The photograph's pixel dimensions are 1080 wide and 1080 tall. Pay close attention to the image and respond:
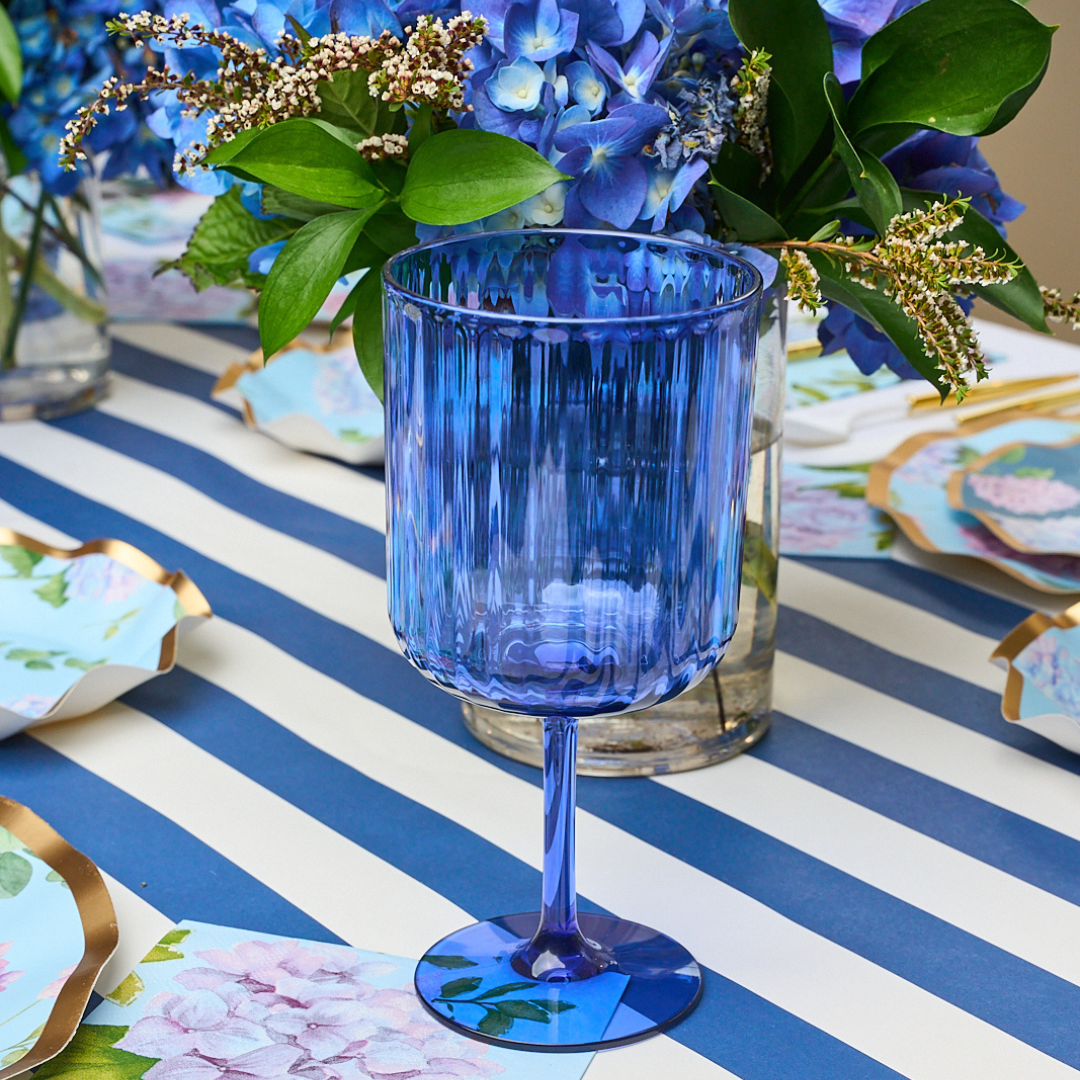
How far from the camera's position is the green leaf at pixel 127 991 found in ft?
1.61

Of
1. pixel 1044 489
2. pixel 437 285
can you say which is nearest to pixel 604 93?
pixel 437 285

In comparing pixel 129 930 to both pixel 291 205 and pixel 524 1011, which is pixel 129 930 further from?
pixel 291 205

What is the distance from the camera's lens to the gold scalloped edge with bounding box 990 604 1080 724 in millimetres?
649

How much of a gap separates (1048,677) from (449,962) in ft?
1.04

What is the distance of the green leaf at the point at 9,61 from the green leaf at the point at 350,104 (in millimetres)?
449

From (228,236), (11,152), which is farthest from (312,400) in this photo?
(228,236)

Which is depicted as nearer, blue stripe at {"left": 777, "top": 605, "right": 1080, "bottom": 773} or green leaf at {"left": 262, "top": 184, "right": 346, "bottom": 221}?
green leaf at {"left": 262, "top": 184, "right": 346, "bottom": 221}

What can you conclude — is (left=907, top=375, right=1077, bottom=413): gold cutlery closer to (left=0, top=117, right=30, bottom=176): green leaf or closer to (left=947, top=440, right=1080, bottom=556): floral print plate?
(left=947, top=440, right=1080, bottom=556): floral print plate

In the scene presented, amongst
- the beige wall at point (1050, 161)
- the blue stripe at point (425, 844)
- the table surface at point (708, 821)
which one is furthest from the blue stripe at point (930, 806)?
the beige wall at point (1050, 161)

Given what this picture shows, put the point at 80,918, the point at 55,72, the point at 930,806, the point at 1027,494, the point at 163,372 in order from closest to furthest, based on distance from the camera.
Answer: the point at 80,918 < the point at 930,806 < the point at 1027,494 < the point at 55,72 < the point at 163,372

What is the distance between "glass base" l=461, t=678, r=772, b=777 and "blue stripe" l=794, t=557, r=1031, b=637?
19cm

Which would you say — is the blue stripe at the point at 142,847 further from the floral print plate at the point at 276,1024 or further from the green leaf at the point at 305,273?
the green leaf at the point at 305,273

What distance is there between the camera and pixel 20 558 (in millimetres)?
771

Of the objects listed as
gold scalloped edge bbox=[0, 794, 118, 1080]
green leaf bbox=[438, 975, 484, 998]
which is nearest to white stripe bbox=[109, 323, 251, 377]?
gold scalloped edge bbox=[0, 794, 118, 1080]
